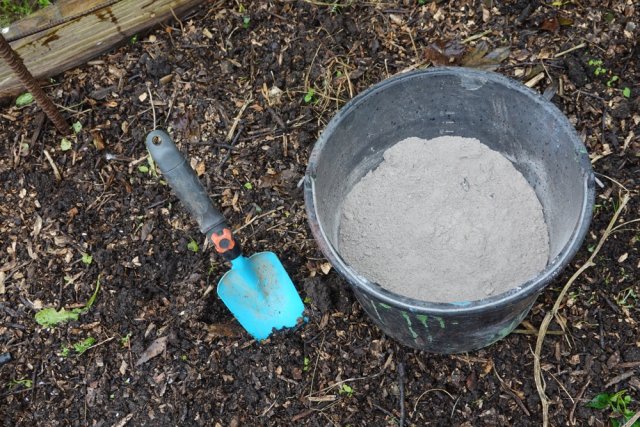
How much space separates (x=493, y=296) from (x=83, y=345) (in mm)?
1448

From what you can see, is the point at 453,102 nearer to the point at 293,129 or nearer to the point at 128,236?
the point at 293,129

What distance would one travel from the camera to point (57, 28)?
105 inches

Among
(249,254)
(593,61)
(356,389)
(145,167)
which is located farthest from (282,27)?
(356,389)

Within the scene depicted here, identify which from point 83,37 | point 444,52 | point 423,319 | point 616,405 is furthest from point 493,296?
point 83,37

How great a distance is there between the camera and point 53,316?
7.77 feet

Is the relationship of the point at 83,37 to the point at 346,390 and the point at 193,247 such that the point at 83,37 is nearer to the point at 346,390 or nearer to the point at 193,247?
the point at 193,247

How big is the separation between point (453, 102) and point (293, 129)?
2.17 feet

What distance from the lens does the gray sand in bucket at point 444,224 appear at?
201 centimetres

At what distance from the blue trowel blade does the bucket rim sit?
1.56 ft

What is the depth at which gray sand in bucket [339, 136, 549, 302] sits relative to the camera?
6.60 feet

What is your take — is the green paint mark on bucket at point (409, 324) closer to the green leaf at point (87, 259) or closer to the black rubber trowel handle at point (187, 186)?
the black rubber trowel handle at point (187, 186)

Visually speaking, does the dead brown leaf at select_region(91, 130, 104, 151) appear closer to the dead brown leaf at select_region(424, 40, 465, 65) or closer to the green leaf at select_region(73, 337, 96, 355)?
the green leaf at select_region(73, 337, 96, 355)

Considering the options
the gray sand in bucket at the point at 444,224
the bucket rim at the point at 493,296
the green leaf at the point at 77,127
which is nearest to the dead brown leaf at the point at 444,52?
the gray sand in bucket at the point at 444,224

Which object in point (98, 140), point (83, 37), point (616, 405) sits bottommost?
point (616, 405)
